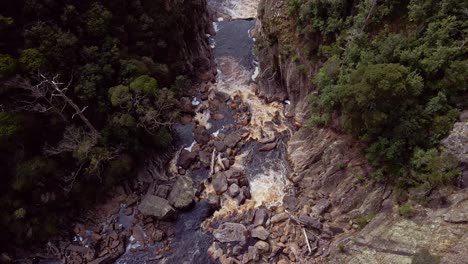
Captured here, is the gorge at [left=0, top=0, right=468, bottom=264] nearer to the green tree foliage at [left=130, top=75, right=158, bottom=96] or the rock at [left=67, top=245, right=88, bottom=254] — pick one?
the rock at [left=67, top=245, right=88, bottom=254]

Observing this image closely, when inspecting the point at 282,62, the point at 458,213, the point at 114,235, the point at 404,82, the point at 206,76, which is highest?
the point at 404,82

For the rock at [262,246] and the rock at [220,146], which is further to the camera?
the rock at [220,146]

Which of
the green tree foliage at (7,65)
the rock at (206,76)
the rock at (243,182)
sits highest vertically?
the green tree foliage at (7,65)

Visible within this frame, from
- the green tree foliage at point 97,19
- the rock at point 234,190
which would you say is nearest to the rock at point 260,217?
the rock at point 234,190

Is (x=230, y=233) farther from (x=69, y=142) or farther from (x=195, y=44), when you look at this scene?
(x=195, y=44)

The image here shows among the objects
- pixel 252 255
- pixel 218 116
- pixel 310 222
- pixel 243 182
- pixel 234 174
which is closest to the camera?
pixel 252 255

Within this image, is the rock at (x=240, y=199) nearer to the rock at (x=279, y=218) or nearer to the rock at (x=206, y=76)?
the rock at (x=279, y=218)

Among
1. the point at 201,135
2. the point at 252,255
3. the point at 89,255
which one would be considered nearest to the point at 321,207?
the point at 252,255
